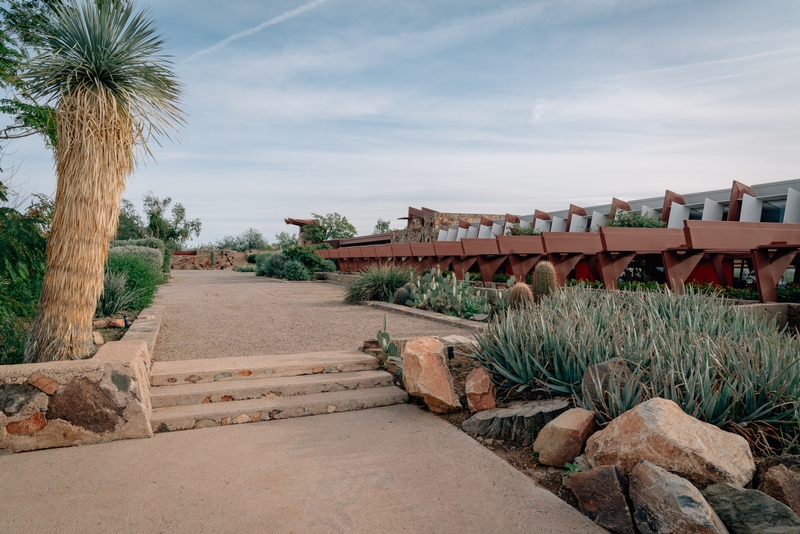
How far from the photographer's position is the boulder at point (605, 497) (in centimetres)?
254

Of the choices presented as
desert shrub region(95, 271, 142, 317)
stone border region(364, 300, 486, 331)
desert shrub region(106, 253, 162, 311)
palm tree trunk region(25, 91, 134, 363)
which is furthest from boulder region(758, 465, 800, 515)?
desert shrub region(106, 253, 162, 311)

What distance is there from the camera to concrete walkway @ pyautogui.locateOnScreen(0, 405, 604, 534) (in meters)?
2.63

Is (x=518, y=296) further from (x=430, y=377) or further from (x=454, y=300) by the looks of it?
(x=430, y=377)

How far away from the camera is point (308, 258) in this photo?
23578mm

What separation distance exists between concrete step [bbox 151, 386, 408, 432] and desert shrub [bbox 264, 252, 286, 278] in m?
19.3

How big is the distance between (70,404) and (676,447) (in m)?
4.19

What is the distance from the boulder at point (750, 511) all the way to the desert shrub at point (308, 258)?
2169 centimetres

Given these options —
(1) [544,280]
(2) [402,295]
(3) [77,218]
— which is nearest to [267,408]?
(3) [77,218]

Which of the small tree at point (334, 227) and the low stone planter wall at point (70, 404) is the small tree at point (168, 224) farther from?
the low stone planter wall at point (70, 404)

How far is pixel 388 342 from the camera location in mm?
5422

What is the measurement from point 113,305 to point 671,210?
45.9 feet

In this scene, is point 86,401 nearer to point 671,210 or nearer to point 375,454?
point 375,454

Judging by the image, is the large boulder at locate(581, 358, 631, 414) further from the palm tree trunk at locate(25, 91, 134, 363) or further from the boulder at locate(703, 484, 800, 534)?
the palm tree trunk at locate(25, 91, 134, 363)

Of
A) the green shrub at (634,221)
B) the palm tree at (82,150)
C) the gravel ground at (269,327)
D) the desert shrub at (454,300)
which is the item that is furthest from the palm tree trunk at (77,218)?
the green shrub at (634,221)
